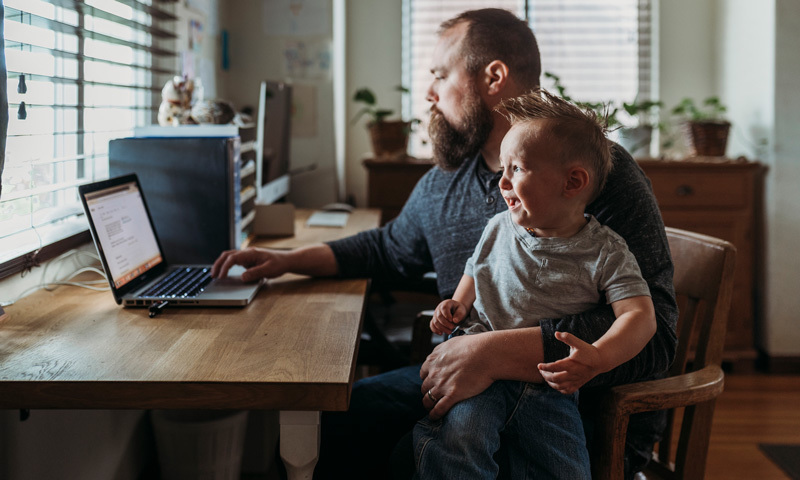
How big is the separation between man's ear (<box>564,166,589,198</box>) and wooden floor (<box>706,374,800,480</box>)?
1564 mm

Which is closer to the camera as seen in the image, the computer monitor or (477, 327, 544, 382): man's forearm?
(477, 327, 544, 382): man's forearm

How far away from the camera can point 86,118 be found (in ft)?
6.17

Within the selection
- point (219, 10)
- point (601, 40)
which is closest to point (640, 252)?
point (219, 10)

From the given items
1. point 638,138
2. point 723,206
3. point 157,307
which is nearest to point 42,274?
point 157,307

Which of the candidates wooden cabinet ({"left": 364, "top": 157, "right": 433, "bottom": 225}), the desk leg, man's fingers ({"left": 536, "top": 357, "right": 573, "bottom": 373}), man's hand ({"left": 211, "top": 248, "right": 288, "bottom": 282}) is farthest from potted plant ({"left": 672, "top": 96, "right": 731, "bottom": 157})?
the desk leg

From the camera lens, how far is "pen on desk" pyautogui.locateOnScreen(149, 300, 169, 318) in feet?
4.40

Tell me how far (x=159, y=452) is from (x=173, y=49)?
1.35 meters

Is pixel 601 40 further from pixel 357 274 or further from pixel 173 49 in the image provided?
pixel 357 274

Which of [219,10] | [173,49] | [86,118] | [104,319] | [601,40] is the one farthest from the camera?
[601,40]

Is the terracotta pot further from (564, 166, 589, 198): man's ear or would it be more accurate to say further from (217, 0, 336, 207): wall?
(564, 166, 589, 198): man's ear

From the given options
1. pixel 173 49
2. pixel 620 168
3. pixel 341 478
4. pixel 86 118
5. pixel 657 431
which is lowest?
pixel 341 478

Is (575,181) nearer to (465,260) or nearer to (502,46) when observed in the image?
(465,260)

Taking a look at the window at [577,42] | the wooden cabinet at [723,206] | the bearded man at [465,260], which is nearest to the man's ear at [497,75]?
the bearded man at [465,260]

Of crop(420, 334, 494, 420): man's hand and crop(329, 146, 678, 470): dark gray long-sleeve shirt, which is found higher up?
crop(329, 146, 678, 470): dark gray long-sleeve shirt
